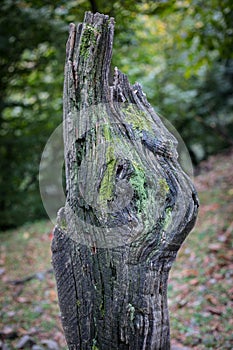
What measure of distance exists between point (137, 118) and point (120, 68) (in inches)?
189

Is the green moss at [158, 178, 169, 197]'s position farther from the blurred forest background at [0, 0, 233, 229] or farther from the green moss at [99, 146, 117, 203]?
the blurred forest background at [0, 0, 233, 229]

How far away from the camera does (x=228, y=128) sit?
10039 mm

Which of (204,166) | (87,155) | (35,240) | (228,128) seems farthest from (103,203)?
(228,128)

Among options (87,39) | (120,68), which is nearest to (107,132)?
(87,39)

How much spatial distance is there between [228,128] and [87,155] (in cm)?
850

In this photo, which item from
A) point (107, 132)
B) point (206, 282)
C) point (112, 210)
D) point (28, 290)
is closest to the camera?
point (112, 210)

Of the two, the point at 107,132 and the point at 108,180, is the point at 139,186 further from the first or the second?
the point at 107,132

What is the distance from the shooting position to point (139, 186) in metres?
2.02

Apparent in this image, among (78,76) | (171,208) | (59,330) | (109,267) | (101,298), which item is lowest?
(59,330)

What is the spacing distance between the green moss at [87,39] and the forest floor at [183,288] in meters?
2.47

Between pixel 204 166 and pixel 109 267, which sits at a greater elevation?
pixel 204 166

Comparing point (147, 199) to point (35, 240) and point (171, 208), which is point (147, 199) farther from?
point (35, 240)

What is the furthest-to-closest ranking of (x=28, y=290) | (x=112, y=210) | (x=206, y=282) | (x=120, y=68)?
(x=120, y=68) → (x=28, y=290) → (x=206, y=282) → (x=112, y=210)

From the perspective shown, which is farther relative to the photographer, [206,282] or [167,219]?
[206,282]
